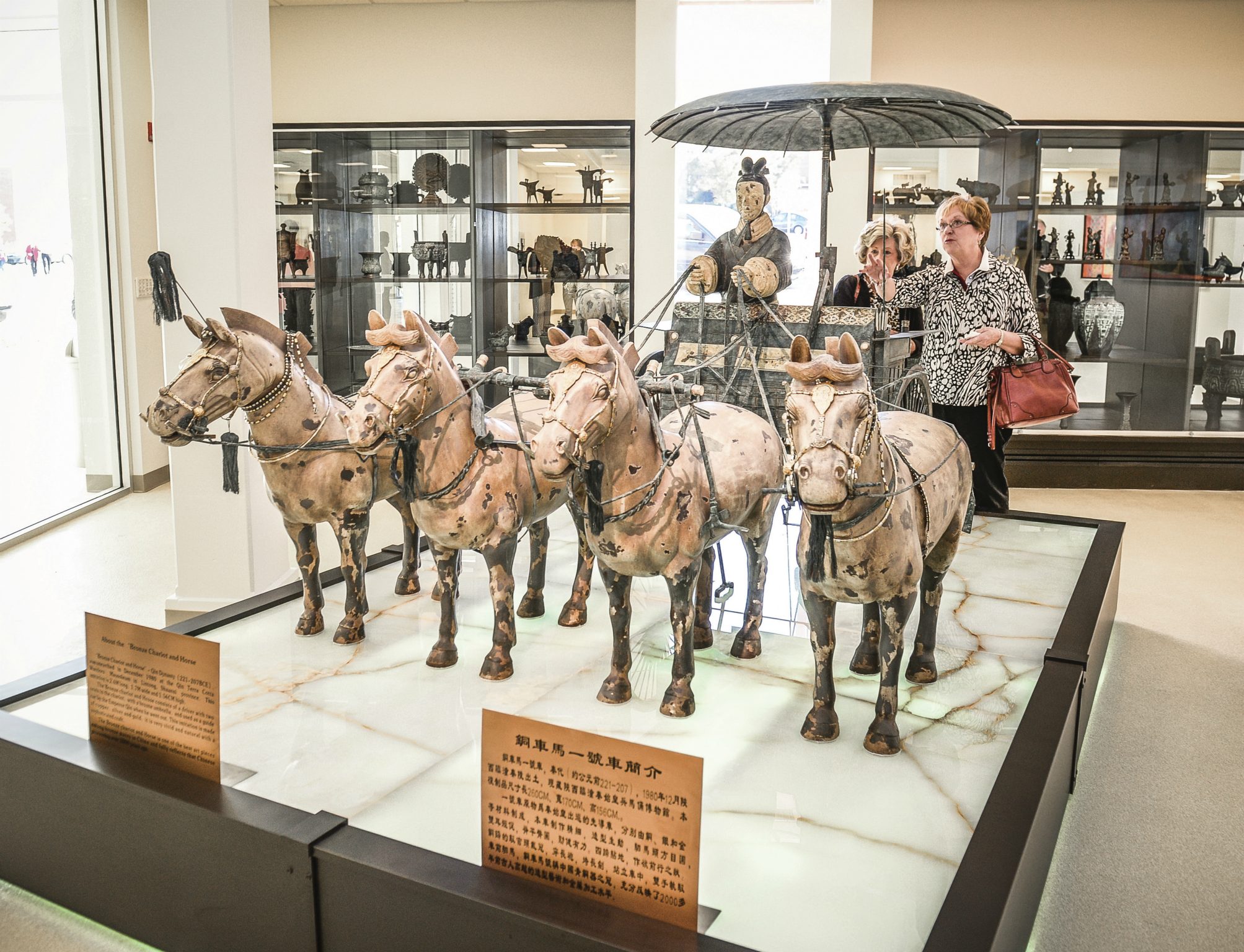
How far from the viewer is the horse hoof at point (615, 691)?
3.19 m

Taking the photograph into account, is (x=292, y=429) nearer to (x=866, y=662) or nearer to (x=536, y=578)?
(x=536, y=578)

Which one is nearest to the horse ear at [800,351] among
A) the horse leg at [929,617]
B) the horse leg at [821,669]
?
the horse leg at [821,669]

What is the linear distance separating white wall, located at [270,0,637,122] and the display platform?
5.38 m

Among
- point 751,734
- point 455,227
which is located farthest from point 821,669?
point 455,227

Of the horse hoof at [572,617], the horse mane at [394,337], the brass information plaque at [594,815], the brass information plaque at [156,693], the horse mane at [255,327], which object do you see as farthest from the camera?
the horse hoof at [572,617]

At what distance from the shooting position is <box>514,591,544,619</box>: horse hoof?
4039mm

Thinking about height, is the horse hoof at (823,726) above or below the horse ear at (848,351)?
below

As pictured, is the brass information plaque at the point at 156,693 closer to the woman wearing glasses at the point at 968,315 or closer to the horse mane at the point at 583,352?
the horse mane at the point at 583,352

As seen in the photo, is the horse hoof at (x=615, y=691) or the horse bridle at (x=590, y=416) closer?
the horse bridle at (x=590, y=416)

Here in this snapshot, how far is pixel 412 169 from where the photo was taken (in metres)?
8.16

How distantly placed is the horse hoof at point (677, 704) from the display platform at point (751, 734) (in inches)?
1.2

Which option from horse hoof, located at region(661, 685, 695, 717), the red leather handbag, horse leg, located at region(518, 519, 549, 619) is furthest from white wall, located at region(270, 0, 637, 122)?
horse hoof, located at region(661, 685, 695, 717)

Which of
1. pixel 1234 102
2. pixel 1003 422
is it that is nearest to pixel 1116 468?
pixel 1234 102

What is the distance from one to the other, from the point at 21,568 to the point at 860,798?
17.2ft
